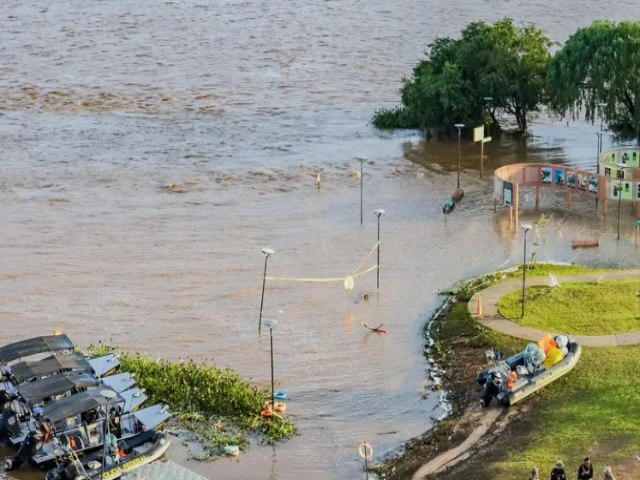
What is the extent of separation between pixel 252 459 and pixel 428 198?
27898mm

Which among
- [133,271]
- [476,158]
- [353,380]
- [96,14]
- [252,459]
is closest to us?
[252,459]

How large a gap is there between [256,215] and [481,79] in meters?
18.6

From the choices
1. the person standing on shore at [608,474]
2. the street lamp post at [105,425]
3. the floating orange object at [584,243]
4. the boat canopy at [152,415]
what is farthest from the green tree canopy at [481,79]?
the person standing on shore at [608,474]

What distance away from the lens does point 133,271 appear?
4722 centimetres

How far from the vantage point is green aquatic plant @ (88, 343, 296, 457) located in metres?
33.2

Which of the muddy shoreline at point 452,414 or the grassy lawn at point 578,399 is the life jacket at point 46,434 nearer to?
the muddy shoreline at point 452,414

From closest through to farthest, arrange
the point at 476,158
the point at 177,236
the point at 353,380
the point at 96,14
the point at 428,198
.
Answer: the point at 353,380, the point at 177,236, the point at 428,198, the point at 476,158, the point at 96,14

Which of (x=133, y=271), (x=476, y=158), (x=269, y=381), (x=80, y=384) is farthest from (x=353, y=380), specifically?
(x=476, y=158)

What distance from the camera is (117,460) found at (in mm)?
30766

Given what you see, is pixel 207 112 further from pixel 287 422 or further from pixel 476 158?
pixel 287 422

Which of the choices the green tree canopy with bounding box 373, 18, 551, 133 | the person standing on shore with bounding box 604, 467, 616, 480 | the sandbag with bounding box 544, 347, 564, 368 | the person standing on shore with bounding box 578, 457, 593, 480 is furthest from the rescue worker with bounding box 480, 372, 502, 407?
the green tree canopy with bounding box 373, 18, 551, 133

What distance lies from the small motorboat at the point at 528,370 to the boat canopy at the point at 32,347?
12.4 m

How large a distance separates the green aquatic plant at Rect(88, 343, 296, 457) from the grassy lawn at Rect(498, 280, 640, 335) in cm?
930

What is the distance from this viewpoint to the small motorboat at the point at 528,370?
1309 inches
